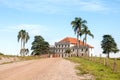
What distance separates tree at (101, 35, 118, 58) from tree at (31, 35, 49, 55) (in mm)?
32459

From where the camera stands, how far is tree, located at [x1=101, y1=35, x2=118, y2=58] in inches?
6447

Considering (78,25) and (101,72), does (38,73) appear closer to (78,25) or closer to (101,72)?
(101,72)

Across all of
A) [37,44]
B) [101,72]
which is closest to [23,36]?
[37,44]

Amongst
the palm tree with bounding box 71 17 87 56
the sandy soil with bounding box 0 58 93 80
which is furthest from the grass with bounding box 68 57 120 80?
the palm tree with bounding box 71 17 87 56

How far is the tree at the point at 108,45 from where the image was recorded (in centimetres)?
16375

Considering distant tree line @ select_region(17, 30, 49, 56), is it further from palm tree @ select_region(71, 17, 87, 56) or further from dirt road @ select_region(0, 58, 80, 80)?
dirt road @ select_region(0, 58, 80, 80)

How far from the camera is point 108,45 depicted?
164250mm

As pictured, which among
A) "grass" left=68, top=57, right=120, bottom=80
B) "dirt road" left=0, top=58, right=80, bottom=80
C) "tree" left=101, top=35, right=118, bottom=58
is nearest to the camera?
"dirt road" left=0, top=58, right=80, bottom=80

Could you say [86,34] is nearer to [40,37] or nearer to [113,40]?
[113,40]

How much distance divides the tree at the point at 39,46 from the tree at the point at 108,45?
3246cm

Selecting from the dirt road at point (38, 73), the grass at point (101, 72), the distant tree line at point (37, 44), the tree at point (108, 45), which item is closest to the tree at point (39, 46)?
the distant tree line at point (37, 44)

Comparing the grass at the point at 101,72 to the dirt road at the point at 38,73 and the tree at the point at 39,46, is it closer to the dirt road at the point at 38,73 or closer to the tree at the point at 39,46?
the dirt road at the point at 38,73

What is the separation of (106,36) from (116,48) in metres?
8.13

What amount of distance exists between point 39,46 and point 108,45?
125 ft
